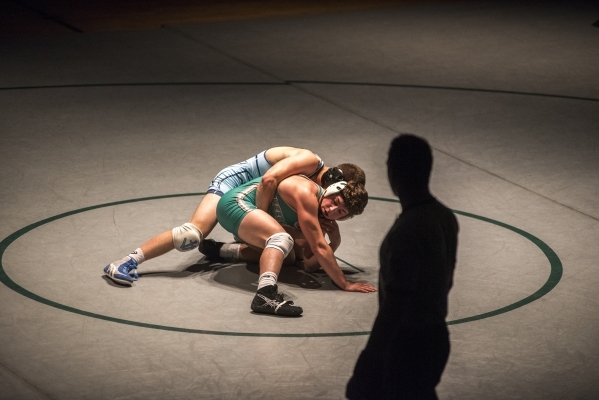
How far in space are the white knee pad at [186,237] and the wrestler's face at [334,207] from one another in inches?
32.6

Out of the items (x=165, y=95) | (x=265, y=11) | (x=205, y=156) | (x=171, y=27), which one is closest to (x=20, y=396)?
(x=205, y=156)

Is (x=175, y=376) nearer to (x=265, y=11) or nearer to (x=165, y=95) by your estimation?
(x=165, y=95)

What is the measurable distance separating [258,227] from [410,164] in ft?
8.22

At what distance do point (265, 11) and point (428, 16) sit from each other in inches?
89.5

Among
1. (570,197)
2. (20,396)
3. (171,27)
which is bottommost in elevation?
(20,396)

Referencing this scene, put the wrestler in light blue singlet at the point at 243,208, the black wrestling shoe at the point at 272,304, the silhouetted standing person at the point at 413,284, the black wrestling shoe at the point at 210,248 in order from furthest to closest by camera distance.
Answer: the black wrestling shoe at the point at 210,248
the wrestler in light blue singlet at the point at 243,208
the black wrestling shoe at the point at 272,304
the silhouetted standing person at the point at 413,284

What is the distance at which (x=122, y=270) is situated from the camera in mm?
6133

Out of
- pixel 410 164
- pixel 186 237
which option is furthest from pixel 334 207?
pixel 410 164

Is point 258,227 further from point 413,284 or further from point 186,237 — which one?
point 413,284

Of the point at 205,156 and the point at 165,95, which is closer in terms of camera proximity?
the point at 205,156

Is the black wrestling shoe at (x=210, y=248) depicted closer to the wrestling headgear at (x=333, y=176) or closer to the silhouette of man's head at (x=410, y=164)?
the wrestling headgear at (x=333, y=176)

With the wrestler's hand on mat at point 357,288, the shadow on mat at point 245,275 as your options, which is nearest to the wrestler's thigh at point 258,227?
the shadow on mat at point 245,275

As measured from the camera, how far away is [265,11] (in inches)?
570

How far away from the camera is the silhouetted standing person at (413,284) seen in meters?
3.61
